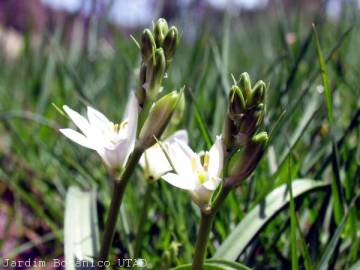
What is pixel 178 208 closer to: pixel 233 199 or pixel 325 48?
pixel 233 199

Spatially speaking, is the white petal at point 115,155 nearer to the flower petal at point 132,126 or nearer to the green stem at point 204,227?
the flower petal at point 132,126

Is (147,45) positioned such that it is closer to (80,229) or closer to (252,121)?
(252,121)

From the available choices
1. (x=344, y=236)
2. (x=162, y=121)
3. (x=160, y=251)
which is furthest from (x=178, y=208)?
(x=162, y=121)

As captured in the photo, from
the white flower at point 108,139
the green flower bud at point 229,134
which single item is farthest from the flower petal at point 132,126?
the green flower bud at point 229,134

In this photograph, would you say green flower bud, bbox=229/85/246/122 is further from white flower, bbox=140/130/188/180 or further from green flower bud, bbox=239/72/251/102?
white flower, bbox=140/130/188/180

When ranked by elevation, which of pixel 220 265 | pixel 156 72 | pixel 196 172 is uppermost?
pixel 156 72

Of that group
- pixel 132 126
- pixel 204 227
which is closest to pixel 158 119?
pixel 132 126
